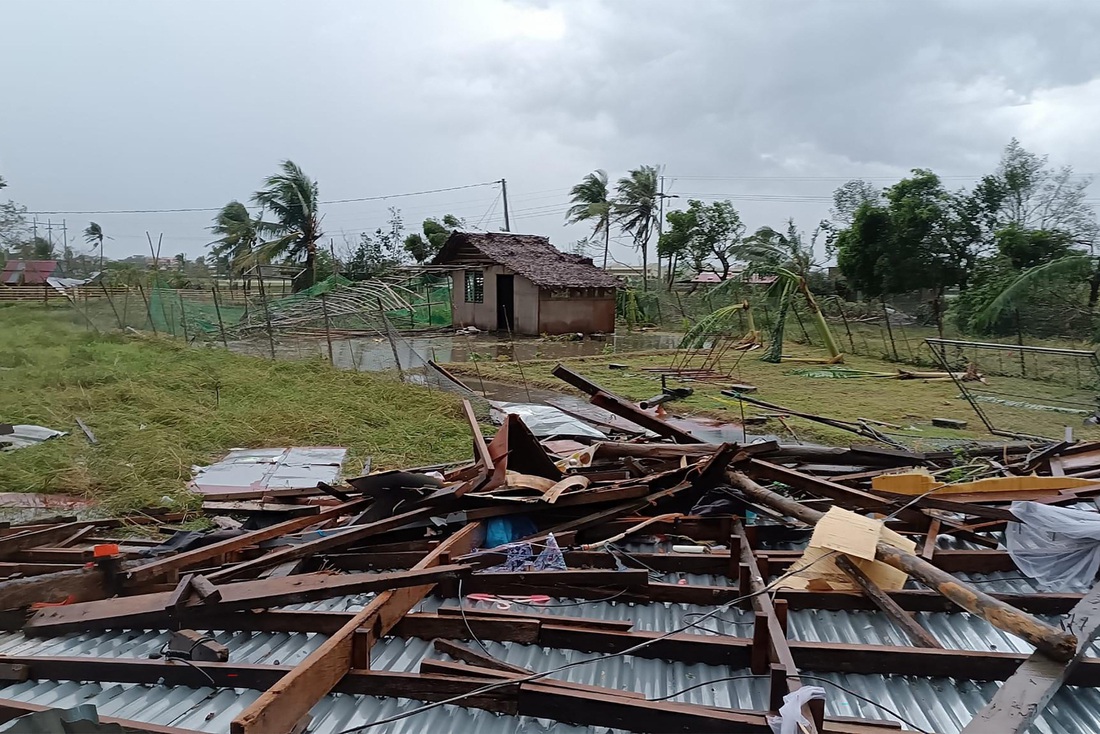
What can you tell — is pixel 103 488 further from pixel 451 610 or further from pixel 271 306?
pixel 271 306

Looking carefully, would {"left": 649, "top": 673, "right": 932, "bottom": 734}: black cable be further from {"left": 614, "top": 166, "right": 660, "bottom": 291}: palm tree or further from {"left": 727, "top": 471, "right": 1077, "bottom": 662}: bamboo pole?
{"left": 614, "top": 166, "right": 660, "bottom": 291}: palm tree

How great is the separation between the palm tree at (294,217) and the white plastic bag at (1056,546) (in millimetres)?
35974

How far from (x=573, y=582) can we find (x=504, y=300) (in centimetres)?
2505

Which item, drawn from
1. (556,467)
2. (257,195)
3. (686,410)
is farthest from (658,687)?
(257,195)

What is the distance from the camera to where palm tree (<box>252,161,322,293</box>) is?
118 ft

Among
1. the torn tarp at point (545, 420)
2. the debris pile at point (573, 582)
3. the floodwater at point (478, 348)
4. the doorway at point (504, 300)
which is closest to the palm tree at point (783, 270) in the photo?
the floodwater at point (478, 348)

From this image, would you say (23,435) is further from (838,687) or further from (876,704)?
(876,704)

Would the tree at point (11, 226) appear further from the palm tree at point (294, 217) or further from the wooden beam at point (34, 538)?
the wooden beam at point (34, 538)

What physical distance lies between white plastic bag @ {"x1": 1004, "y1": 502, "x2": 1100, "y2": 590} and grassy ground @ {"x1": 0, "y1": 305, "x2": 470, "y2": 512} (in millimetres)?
6622

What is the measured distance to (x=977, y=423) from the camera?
11.7 meters

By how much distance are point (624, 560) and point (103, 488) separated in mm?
6649

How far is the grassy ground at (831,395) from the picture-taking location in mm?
11125

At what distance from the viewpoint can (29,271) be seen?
3422 cm

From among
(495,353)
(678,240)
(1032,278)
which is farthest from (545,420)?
(678,240)
